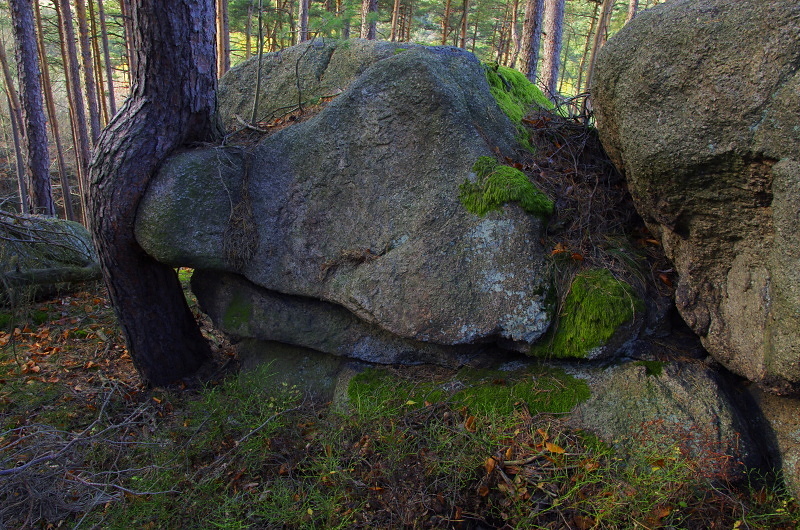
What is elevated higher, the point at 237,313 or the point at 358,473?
the point at 237,313

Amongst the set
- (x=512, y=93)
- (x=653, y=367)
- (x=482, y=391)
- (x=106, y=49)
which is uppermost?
(x=106, y=49)

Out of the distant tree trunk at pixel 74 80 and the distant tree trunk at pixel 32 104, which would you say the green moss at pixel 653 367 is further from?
the distant tree trunk at pixel 74 80

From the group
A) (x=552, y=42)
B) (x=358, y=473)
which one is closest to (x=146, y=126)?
(x=358, y=473)

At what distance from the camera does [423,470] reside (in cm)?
339

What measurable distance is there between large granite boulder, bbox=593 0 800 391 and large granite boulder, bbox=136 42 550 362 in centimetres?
108

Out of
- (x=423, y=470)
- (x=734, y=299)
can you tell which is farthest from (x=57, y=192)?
(x=734, y=299)

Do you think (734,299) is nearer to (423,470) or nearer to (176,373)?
(423,470)

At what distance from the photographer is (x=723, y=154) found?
10.0 ft

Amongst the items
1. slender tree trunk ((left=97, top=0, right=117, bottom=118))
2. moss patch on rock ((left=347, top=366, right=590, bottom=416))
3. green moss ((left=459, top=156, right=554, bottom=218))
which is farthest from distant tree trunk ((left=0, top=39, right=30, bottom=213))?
green moss ((left=459, top=156, right=554, bottom=218))

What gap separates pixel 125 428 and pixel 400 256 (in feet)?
9.73

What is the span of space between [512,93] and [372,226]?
8.87 ft

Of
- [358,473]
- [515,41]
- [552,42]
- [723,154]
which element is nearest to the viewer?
[723,154]

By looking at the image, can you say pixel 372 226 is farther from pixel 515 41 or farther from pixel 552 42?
pixel 515 41

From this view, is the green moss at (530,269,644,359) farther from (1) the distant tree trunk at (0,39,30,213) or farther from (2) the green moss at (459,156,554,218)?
(1) the distant tree trunk at (0,39,30,213)
